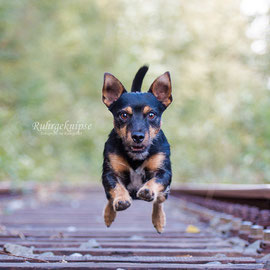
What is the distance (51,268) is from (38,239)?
59.4 inches

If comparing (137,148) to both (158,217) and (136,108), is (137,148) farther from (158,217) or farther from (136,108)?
(158,217)

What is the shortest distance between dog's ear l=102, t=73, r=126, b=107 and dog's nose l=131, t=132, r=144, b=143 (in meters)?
0.21

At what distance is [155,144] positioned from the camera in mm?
2525

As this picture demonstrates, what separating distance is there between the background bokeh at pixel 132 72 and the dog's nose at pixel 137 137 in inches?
237

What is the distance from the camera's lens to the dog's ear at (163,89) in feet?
7.22

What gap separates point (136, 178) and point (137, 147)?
38 centimetres

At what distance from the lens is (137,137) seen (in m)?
2.22

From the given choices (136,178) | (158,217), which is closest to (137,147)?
(136,178)

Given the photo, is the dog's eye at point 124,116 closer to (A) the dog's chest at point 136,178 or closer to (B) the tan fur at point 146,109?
(B) the tan fur at point 146,109

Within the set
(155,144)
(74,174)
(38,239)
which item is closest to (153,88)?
(155,144)

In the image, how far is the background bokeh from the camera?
38.7 feet

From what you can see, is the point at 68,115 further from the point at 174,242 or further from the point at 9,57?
the point at 174,242

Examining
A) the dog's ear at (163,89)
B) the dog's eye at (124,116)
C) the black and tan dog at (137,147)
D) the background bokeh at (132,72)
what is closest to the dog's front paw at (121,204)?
the black and tan dog at (137,147)

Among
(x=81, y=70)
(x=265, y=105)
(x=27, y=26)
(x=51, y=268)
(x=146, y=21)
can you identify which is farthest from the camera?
(x=81, y=70)
